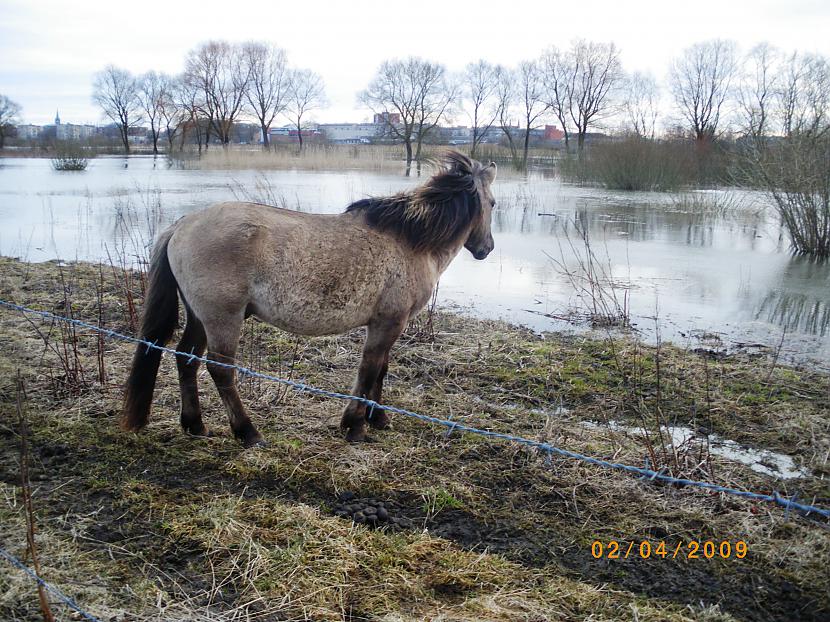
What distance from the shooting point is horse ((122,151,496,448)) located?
356 cm

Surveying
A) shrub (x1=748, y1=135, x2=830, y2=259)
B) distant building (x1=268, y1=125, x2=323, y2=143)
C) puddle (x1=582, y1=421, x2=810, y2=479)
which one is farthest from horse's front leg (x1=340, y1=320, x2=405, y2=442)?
distant building (x1=268, y1=125, x2=323, y2=143)

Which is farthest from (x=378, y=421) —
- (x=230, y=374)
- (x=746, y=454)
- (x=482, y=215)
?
(x=746, y=454)

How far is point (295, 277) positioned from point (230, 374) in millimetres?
737

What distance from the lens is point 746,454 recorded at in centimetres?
397

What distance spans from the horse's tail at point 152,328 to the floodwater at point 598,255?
3.20 m

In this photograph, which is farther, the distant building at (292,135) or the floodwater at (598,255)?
the distant building at (292,135)

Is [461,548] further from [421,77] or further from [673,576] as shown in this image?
[421,77]

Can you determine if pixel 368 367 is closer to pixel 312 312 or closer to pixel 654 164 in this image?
pixel 312 312

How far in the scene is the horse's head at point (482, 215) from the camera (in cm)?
450

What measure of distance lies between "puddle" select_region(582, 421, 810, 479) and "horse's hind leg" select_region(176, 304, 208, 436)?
2744mm

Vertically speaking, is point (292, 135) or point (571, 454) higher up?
point (292, 135)

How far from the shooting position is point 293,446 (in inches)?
153

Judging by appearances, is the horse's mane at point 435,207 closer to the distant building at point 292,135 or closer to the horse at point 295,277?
the horse at point 295,277

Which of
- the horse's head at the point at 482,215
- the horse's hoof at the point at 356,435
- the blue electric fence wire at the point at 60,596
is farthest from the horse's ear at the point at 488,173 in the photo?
the blue electric fence wire at the point at 60,596
